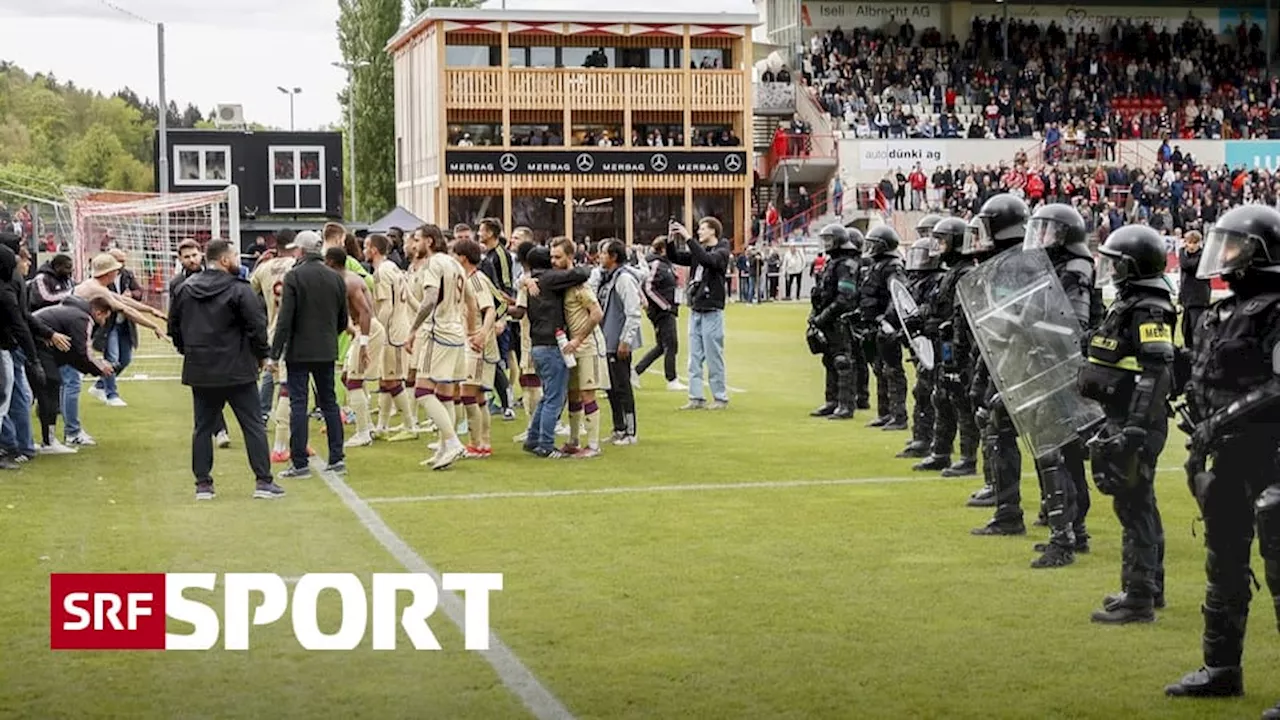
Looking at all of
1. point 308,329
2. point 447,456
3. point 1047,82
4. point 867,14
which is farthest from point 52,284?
point 867,14

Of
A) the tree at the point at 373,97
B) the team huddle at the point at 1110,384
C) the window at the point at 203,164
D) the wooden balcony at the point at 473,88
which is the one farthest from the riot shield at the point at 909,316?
the wooden balcony at the point at 473,88

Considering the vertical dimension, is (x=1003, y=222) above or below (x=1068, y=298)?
above

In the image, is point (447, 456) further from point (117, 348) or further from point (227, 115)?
point (227, 115)

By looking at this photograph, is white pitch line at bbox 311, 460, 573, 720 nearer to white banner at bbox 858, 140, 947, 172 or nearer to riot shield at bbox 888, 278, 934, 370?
riot shield at bbox 888, 278, 934, 370

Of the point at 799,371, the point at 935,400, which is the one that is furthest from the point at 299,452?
the point at 799,371

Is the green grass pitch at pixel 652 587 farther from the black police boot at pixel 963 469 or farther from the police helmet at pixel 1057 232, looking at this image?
the police helmet at pixel 1057 232

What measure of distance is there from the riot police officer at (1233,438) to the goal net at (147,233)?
21.6 metres

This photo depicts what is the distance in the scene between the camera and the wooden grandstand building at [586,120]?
57219 mm

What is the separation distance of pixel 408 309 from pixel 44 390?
3210 millimetres

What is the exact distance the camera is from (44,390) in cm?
1556

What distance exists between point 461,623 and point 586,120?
165ft

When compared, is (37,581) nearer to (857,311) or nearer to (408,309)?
(408,309)

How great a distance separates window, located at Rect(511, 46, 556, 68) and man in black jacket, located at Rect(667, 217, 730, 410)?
127ft

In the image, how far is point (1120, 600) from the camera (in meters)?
8.78
